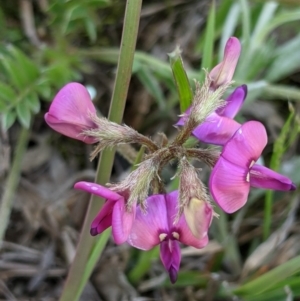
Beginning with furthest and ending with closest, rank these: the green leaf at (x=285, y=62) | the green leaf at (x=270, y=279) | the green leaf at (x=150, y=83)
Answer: the green leaf at (x=285, y=62), the green leaf at (x=150, y=83), the green leaf at (x=270, y=279)

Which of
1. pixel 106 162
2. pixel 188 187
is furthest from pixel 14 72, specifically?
pixel 188 187

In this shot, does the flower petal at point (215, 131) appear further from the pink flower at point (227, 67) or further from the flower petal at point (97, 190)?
Result: the flower petal at point (97, 190)

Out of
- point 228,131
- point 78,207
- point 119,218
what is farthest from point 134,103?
point 119,218

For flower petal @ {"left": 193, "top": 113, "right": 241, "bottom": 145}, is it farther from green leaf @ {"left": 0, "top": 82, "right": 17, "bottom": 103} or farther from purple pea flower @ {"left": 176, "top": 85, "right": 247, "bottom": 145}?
green leaf @ {"left": 0, "top": 82, "right": 17, "bottom": 103}

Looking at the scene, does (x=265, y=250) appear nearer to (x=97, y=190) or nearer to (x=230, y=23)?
(x=230, y=23)

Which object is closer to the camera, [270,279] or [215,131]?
[215,131]

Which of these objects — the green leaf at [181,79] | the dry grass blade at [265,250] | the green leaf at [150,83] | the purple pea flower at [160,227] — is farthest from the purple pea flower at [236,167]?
the green leaf at [150,83]

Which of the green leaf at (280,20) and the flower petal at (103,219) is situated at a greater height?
the green leaf at (280,20)

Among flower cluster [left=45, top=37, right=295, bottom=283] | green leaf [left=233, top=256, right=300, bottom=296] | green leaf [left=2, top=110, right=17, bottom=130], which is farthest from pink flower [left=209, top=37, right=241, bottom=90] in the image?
green leaf [left=2, top=110, right=17, bottom=130]
